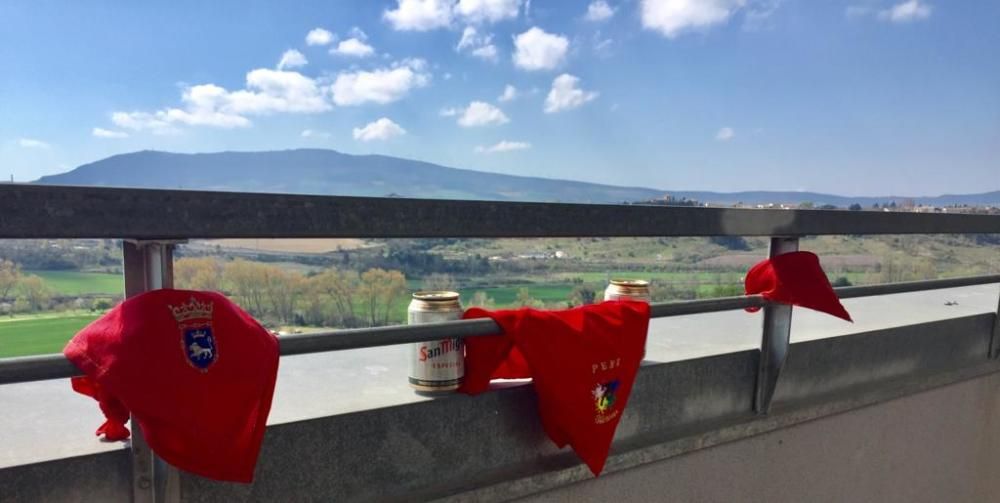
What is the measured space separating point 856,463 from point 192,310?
2726 mm

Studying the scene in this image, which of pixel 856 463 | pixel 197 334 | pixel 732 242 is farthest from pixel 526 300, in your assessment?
pixel 856 463

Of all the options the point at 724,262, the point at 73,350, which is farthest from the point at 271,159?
the point at 73,350

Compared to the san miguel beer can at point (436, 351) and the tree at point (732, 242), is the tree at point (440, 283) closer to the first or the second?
the san miguel beer can at point (436, 351)

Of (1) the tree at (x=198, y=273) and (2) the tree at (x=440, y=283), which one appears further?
(2) the tree at (x=440, y=283)

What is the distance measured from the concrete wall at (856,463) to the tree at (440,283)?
637mm

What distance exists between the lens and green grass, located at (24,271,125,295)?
1.30 meters

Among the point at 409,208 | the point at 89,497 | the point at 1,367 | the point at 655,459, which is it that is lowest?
the point at 655,459

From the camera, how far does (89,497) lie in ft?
4.46

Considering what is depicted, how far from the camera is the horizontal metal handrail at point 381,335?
45.0 inches

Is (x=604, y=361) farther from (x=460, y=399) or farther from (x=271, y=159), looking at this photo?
(x=271, y=159)

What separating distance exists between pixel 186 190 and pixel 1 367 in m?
0.41

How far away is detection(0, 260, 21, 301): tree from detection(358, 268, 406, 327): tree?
2.32 ft

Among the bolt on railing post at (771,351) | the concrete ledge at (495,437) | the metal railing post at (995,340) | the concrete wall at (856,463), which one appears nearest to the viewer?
the concrete ledge at (495,437)

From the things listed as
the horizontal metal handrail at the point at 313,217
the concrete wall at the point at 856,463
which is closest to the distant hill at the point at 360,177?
the horizontal metal handrail at the point at 313,217
